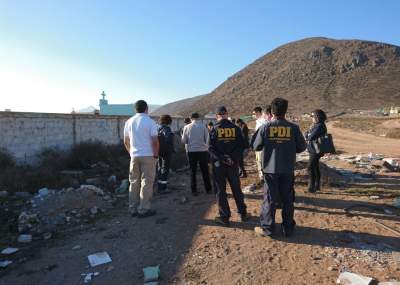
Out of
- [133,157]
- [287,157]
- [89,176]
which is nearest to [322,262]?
[287,157]

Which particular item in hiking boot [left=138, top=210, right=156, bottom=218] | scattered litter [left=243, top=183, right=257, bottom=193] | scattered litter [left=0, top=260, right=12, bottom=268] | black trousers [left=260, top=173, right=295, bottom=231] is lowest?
scattered litter [left=0, top=260, right=12, bottom=268]

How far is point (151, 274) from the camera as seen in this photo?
471 centimetres

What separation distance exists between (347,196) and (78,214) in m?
5.33

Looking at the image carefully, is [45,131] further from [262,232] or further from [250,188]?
[262,232]

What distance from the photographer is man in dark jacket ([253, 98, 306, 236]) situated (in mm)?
5598

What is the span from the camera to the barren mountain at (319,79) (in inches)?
3110

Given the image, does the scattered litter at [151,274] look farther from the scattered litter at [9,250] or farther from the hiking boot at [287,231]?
the scattered litter at [9,250]

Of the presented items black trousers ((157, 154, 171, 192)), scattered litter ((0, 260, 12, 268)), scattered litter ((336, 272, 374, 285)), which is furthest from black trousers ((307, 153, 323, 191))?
scattered litter ((0, 260, 12, 268))

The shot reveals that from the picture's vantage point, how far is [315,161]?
8297mm

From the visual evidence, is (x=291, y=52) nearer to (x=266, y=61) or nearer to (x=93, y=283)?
(x=266, y=61)

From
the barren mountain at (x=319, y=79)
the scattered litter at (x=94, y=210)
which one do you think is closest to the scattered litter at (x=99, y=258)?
the scattered litter at (x=94, y=210)

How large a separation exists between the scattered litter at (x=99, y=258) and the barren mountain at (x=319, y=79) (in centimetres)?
6875

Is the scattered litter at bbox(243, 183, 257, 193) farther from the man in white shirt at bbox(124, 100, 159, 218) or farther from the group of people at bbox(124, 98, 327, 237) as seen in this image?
the man in white shirt at bbox(124, 100, 159, 218)

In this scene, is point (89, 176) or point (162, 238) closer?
point (162, 238)
